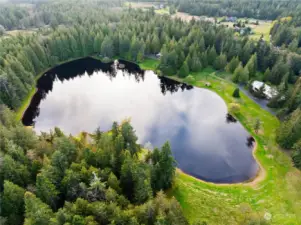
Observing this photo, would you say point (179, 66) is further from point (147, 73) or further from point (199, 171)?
point (199, 171)

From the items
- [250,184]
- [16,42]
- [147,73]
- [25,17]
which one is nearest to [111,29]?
[147,73]

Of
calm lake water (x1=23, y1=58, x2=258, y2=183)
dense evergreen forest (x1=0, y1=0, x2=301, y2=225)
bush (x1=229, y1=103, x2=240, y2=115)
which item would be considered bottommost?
calm lake water (x1=23, y1=58, x2=258, y2=183)

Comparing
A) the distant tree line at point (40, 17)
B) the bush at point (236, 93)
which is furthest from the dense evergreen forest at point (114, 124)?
the bush at point (236, 93)

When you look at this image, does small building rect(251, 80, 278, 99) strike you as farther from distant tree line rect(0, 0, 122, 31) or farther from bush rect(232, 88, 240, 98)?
distant tree line rect(0, 0, 122, 31)

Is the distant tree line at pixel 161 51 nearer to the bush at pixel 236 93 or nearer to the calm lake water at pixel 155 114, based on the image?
the calm lake water at pixel 155 114

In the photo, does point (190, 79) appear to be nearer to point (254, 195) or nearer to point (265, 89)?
point (265, 89)

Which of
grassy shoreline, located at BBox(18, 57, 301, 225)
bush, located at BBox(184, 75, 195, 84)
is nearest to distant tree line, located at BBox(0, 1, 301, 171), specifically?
bush, located at BBox(184, 75, 195, 84)

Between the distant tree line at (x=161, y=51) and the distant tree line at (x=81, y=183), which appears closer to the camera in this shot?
the distant tree line at (x=81, y=183)
